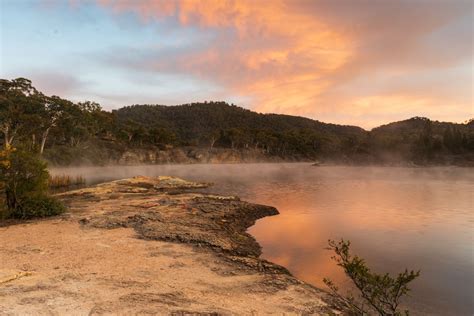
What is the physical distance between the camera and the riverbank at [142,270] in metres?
8.99

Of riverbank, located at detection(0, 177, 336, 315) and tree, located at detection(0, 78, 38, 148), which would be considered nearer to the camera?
riverbank, located at detection(0, 177, 336, 315)

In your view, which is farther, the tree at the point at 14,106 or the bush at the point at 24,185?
the tree at the point at 14,106

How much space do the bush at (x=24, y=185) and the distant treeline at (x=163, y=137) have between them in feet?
10.5

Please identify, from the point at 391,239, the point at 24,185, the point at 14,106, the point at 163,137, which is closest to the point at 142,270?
the point at 24,185

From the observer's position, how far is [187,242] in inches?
631

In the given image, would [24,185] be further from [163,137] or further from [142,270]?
[163,137]

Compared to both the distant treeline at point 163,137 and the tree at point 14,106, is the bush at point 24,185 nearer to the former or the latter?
the distant treeline at point 163,137

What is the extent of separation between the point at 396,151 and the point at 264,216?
10880cm

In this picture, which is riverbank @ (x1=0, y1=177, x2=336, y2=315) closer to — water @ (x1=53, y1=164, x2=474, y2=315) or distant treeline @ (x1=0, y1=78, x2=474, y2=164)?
water @ (x1=53, y1=164, x2=474, y2=315)

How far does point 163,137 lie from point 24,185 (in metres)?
107

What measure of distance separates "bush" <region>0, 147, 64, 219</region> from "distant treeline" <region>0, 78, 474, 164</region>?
3.20 m

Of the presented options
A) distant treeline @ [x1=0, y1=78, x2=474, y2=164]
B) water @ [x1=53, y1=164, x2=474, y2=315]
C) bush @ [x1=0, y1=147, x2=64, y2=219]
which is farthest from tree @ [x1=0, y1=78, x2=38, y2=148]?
water @ [x1=53, y1=164, x2=474, y2=315]

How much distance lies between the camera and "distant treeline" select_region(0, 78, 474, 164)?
54.2 meters

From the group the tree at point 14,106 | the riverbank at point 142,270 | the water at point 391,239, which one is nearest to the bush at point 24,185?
the riverbank at point 142,270
